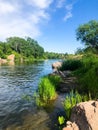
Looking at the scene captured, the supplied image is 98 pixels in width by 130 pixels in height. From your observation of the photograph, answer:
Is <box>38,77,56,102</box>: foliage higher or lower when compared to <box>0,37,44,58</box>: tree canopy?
lower

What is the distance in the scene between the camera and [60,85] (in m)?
21.3

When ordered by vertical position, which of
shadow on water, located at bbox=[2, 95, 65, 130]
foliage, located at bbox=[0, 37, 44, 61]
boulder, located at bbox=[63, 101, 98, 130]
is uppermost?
foliage, located at bbox=[0, 37, 44, 61]

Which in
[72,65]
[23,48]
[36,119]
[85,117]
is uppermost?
[23,48]

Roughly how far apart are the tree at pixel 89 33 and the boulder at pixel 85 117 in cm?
7717

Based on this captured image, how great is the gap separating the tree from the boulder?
3038 inches

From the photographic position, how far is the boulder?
906 centimetres

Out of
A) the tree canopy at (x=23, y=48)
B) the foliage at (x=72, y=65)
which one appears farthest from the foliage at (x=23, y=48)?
the foliage at (x=72, y=65)

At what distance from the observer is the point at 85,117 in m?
9.42

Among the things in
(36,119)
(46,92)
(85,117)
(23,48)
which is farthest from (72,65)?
(23,48)

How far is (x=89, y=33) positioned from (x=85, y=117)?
80165mm

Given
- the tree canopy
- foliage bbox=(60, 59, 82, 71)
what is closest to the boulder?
foliage bbox=(60, 59, 82, 71)

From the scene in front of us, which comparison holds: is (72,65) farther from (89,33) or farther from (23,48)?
(23,48)

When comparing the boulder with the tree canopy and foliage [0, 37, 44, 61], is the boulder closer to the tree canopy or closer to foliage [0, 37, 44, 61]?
foliage [0, 37, 44, 61]

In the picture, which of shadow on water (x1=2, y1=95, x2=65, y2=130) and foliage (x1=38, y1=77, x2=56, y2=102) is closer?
shadow on water (x1=2, y1=95, x2=65, y2=130)
